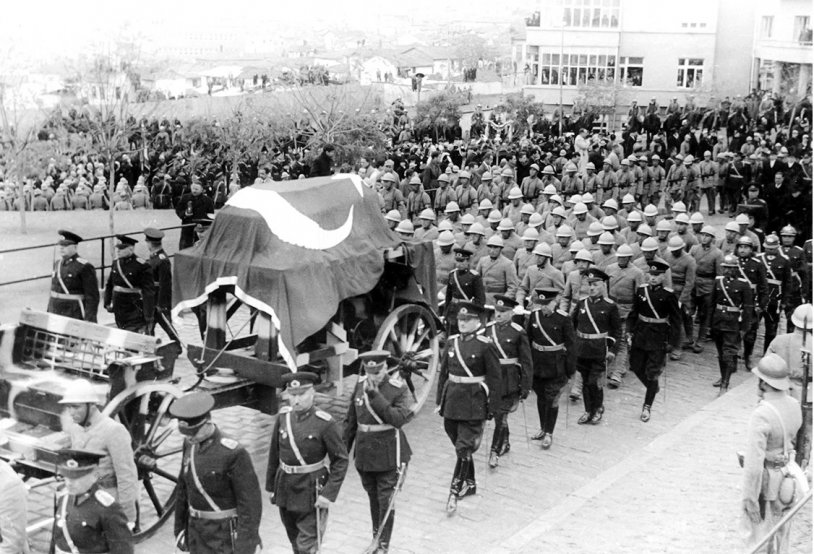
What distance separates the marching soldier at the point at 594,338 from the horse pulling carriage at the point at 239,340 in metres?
1.70

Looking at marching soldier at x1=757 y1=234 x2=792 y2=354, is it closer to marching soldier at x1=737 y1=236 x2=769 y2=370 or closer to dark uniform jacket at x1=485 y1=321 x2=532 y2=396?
marching soldier at x1=737 y1=236 x2=769 y2=370

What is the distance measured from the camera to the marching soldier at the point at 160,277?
476 inches

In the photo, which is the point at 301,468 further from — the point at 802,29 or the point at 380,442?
the point at 802,29

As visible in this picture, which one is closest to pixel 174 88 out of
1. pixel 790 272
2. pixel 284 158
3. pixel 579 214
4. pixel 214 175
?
pixel 284 158

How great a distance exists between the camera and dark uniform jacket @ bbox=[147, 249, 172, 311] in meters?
12.1

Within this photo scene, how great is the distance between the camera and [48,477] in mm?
8141

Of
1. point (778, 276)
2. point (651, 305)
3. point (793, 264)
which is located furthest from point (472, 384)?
point (793, 264)

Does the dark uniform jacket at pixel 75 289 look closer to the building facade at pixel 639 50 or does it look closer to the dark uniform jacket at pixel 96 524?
the dark uniform jacket at pixel 96 524

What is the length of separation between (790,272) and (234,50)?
210ft

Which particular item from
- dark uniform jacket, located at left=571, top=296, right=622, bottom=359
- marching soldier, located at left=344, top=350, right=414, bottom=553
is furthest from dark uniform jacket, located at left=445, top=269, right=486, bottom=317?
marching soldier, located at left=344, top=350, right=414, bottom=553

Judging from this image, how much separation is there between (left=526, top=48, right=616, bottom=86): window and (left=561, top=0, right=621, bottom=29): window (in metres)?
1.21

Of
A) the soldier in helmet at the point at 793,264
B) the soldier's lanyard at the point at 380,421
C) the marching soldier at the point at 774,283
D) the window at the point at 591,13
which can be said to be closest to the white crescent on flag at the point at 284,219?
the soldier's lanyard at the point at 380,421

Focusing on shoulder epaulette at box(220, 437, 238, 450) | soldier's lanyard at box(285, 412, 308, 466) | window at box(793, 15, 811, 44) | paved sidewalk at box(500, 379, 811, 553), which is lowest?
paved sidewalk at box(500, 379, 811, 553)

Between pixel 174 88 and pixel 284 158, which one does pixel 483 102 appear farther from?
pixel 284 158
